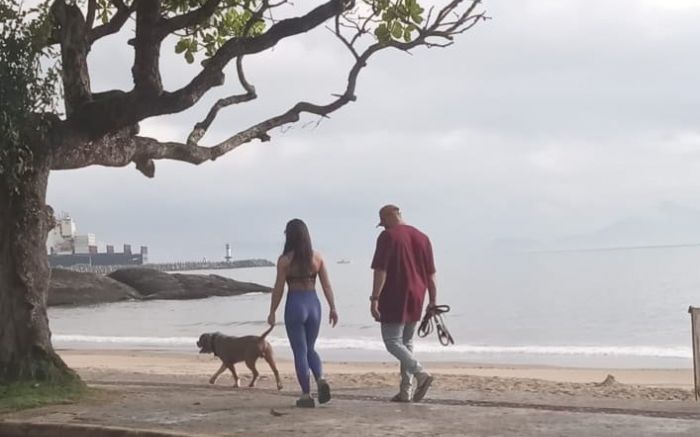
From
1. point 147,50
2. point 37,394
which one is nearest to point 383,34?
point 147,50

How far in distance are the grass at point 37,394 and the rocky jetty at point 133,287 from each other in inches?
1772

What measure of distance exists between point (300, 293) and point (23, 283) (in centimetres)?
294

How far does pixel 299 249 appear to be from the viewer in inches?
340

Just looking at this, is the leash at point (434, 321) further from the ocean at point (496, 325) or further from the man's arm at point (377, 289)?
the ocean at point (496, 325)

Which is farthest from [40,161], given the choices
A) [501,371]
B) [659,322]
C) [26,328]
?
[659,322]

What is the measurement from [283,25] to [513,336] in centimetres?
2628

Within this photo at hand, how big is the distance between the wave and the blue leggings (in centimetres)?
1722

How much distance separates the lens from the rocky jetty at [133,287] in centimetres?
5556

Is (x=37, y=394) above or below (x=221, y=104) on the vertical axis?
below

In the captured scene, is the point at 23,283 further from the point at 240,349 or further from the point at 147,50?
the point at 240,349

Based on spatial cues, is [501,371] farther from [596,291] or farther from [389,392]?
[596,291]

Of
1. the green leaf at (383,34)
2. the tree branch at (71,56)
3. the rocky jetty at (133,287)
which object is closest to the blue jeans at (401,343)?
the green leaf at (383,34)

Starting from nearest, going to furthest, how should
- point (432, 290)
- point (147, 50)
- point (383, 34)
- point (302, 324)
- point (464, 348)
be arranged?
point (302, 324) < point (432, 290) < point (147, 50) < point (383, 34) < point (464, 348)

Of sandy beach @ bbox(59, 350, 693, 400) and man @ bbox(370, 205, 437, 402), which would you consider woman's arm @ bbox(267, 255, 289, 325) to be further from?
sandy beach @ bbox(59, 350, 693, 400)
